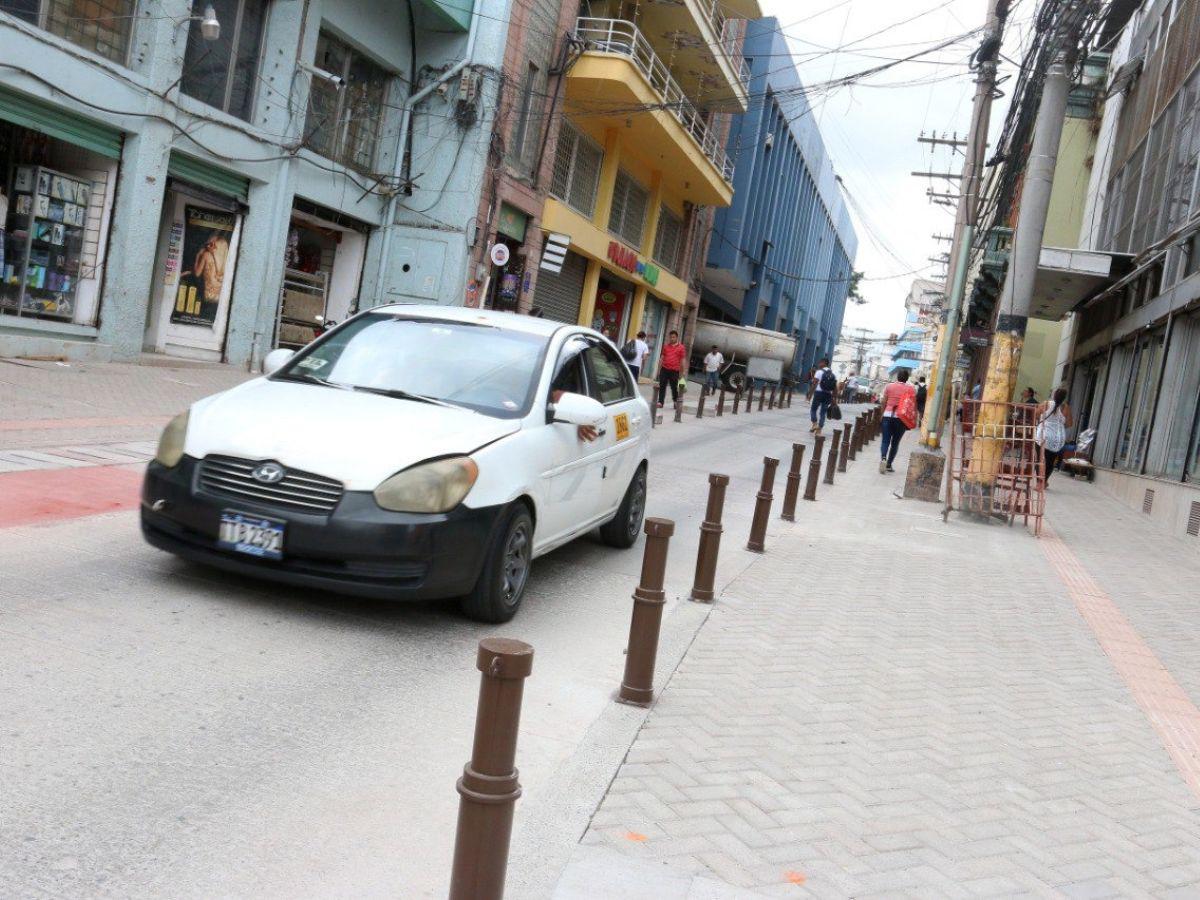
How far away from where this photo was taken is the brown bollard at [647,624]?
15.1ft

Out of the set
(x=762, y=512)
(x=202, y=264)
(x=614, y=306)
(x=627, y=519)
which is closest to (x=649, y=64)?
(x=614, y=306)

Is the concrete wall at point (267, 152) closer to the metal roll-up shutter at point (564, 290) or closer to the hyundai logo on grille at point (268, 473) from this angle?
the metal roll-up shutter at point (564, 290)

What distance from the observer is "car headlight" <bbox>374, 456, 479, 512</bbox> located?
488 centimetres

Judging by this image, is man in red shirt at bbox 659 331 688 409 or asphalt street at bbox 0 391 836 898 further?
man in red shirt at bbox 659 331 688 409

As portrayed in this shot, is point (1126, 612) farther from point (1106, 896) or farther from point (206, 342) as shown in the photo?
point (206, 342)

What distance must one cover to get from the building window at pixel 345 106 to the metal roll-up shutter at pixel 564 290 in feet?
19.7

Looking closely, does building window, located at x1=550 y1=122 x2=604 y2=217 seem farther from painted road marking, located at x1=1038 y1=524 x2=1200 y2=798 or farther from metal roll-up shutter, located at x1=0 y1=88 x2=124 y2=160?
painted road marking, located at x1=1038 y1=524 x2=1200 y2=798

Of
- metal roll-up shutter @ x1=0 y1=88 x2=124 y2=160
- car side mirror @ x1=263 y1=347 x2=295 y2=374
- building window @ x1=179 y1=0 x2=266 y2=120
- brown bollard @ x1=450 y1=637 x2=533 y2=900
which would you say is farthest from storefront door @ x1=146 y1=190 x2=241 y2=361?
brown bollard @ x1=450 y1=637 x2=533 y2=900

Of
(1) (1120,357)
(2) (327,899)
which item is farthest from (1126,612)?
(1) (1120,357)

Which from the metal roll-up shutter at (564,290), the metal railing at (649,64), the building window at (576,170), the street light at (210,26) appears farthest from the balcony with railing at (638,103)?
the street light at (210,26)

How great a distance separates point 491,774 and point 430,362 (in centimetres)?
408

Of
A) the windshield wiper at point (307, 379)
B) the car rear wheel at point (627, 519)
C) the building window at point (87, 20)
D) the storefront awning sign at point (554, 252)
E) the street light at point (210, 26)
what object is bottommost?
the car rear wheel at point (627, 519)

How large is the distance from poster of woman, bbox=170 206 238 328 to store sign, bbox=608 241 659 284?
13083mm

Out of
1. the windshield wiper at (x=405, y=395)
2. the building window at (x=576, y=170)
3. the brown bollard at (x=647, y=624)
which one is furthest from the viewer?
the building window at (x=576, y=170)
